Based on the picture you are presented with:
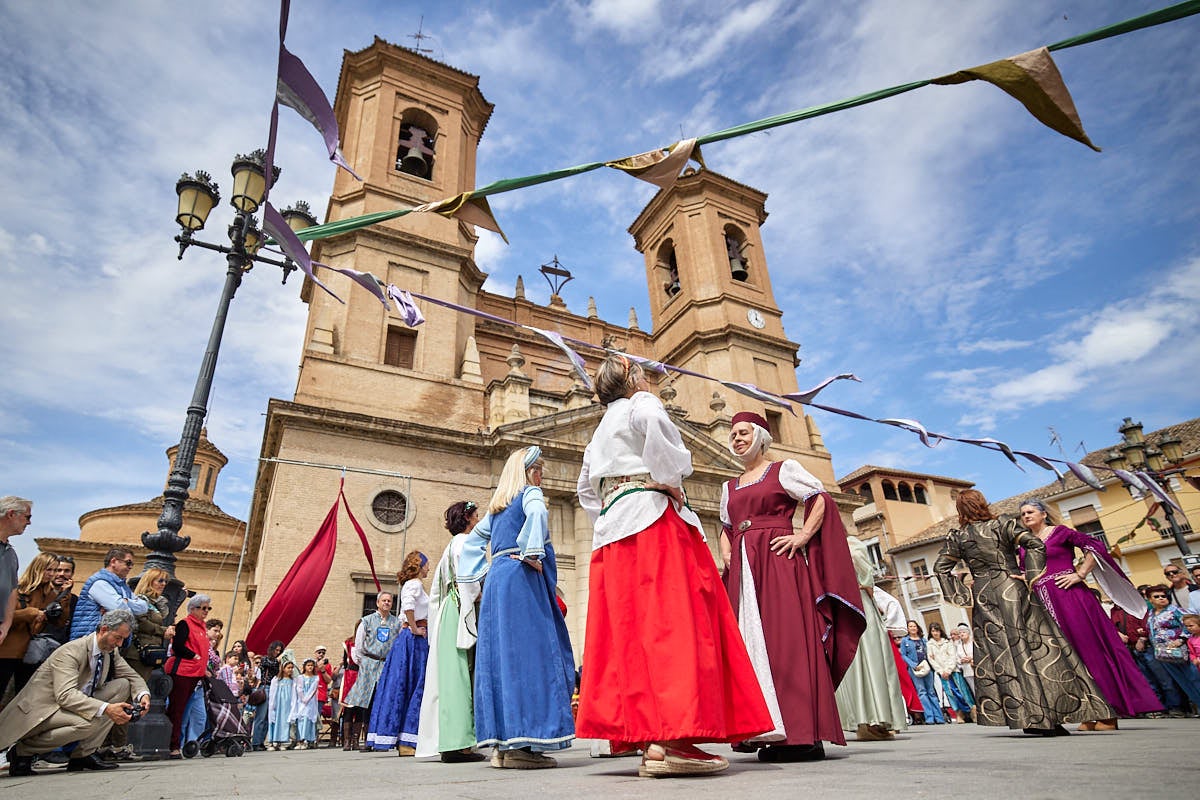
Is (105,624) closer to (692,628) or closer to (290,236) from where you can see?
(290,236)

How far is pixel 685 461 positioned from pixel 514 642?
1.61 metres

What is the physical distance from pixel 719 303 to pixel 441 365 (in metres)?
11.0

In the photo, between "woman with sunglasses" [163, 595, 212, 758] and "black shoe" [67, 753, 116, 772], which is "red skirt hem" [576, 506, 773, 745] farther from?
"woman with sunglasses" [163, 595, 212, 758]

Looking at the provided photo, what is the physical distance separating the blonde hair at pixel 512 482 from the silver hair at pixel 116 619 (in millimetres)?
3175

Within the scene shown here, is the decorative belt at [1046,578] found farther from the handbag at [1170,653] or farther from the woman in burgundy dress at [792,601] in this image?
the handbag at [1170,653]

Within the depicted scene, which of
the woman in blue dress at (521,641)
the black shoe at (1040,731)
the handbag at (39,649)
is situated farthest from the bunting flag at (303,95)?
the black shoe at (1040,731)

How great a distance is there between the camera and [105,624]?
5184 millimetres

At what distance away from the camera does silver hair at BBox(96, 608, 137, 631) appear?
204 inches

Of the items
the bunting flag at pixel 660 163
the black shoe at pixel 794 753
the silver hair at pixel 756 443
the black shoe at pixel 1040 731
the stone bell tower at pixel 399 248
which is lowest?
the black shoe at pixel 1040 731

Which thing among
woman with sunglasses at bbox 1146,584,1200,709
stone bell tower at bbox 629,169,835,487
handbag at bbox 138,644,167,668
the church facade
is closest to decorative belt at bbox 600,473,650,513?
handbag at bbox 138,644,167,668

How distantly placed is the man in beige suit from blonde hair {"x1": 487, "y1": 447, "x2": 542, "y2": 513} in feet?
10.4

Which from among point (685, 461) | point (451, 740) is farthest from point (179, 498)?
point (685, 461)

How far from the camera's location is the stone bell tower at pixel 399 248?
16766 mm

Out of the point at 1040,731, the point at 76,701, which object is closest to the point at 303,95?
the point at 76,701
